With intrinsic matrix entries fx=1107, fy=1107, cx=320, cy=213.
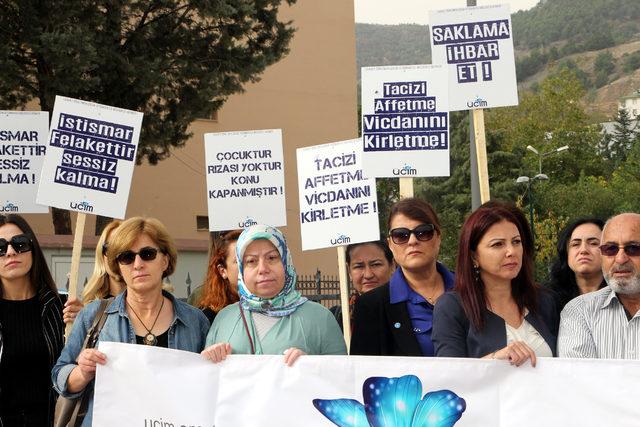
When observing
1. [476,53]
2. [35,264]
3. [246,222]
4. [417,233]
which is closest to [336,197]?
[246,222]

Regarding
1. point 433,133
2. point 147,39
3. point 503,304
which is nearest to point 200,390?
point 503,304

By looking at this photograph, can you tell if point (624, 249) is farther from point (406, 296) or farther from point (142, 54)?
point (142, 54)

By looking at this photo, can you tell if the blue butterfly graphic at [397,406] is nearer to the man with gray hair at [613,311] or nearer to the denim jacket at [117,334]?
the man with gray hair at [613,311]

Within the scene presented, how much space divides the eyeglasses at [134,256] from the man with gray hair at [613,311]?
1.83 metres

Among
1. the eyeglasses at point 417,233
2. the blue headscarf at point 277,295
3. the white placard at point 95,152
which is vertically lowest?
the blue headscarf at point 277,295

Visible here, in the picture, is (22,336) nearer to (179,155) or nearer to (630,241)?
(630,241)

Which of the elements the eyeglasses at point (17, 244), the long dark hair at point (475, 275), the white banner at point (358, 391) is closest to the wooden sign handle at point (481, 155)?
the long dark hair at point (475, 275)

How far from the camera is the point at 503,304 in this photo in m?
4.76

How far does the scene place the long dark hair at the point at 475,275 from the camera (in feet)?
15.3

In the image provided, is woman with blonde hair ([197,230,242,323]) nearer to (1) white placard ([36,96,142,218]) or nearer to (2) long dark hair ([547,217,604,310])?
(1) white placard ([36,96,142,218])

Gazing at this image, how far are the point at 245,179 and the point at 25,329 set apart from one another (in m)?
2.66

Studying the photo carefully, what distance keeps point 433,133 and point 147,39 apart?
550 inches

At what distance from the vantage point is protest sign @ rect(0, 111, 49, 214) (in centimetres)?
787

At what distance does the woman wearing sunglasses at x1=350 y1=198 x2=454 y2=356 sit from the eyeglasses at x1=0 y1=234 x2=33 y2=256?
1.74m
